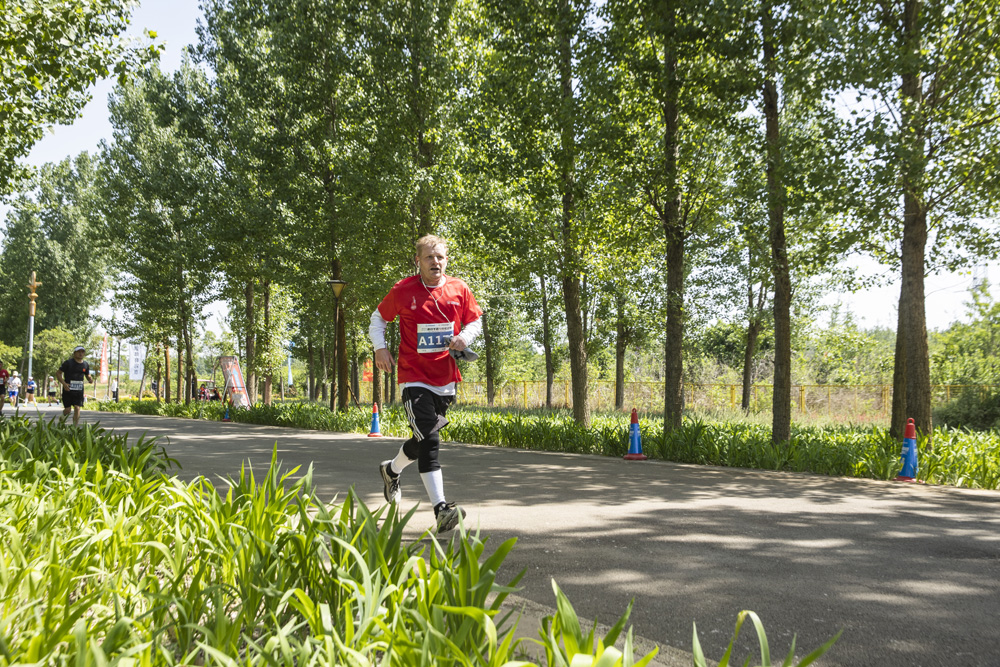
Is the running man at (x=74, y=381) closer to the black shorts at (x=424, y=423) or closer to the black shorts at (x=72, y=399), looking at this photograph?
the black shorts at (x=72, y=399)

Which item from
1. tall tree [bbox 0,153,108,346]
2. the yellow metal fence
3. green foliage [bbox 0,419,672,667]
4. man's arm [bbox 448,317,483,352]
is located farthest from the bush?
tall tree [bbox 0,153,108,346]

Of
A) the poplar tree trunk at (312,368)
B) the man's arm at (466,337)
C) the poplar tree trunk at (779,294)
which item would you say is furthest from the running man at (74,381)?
the poplar tree trunk at (312,368)

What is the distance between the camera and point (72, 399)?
15.7 m

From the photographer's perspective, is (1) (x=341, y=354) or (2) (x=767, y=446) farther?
(1) (x=341, y=354)

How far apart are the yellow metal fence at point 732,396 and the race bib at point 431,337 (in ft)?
55.8

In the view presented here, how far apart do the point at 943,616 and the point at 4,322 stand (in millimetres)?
74120

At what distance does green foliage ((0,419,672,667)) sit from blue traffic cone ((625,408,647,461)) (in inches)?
295

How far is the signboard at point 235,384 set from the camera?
28875 millimetres

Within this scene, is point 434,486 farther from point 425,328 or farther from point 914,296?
point 914,296

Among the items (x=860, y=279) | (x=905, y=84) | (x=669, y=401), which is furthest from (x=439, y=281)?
(x=860, y=279)

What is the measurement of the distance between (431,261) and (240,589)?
2.87 m

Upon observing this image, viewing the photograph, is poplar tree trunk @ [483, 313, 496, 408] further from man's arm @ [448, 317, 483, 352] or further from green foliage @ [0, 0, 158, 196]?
man's arm @ [448, 317, 483, 352]

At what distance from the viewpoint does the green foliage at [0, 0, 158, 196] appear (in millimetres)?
10016

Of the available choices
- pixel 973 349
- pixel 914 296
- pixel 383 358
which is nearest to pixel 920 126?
pixel 914 296
